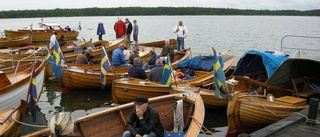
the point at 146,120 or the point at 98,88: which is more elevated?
the point at 146,120

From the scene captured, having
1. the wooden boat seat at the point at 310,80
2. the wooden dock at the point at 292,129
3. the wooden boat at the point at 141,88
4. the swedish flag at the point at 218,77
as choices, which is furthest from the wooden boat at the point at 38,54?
the wooden dock at the point at 292,129

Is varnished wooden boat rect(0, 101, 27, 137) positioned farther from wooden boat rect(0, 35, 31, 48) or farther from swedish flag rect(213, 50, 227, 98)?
wooden boat rect(0, 35, 31, 48)

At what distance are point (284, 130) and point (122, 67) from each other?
7895 millimetres

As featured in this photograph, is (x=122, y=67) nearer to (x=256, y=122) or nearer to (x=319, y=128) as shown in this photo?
(x=256, y=122)

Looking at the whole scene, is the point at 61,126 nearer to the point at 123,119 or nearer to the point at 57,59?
the point at 123,119

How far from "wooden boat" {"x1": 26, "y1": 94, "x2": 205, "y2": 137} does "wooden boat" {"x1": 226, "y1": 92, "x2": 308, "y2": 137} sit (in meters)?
0.95

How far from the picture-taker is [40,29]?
3519cm

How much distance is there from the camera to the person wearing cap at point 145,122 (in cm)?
596

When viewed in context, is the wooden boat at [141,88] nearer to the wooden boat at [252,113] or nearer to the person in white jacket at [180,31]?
the wooden boat at [252,113]

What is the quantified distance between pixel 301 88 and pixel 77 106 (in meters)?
7.62

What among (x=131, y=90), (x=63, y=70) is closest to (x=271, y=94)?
(x=131, y=90)

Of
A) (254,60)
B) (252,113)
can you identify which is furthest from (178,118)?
(254,60)

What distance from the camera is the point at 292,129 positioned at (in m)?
7.04

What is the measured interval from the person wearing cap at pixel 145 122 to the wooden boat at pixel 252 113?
255cm
